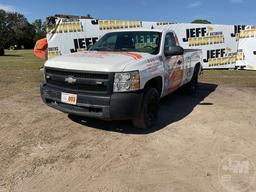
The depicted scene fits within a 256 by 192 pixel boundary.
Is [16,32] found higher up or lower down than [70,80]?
higher up

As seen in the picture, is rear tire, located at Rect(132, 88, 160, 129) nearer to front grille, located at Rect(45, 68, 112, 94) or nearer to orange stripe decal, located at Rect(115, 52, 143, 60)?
orange stripe decal, located at Rect(115, 52, 143, 60)

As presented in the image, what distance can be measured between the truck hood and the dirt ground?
1156 mm

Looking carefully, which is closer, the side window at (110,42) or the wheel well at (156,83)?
the wheel well at (156,83)

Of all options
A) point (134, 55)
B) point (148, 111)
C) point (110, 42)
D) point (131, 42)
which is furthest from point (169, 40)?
point (148, 111)

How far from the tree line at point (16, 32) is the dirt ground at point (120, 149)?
277 ft

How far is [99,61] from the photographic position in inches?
212

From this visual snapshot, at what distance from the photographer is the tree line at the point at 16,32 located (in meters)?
87.6

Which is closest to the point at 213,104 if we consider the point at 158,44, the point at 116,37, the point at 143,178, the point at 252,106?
the point at 252,106

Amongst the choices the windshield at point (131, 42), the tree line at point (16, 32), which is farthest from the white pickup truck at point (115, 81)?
the tree line at point (16, 32)

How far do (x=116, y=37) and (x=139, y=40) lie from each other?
56cm

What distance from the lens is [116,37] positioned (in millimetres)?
7062

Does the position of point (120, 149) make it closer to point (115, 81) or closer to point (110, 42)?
point (115, 81)

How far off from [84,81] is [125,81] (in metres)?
0.68

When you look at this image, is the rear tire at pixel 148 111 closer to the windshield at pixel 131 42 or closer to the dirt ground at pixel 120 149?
the dirt ground at pixel 120 149
